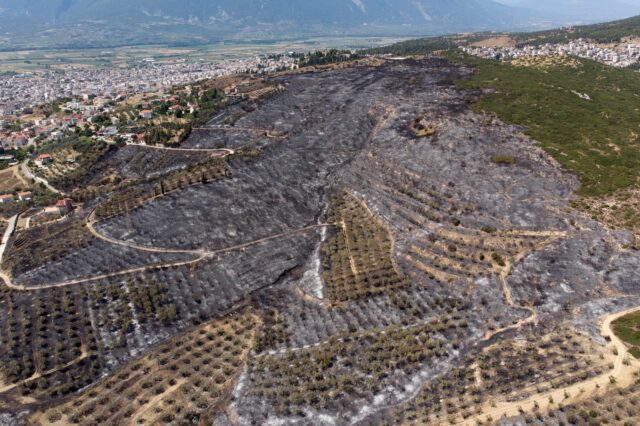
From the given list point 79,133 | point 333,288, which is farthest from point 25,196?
point 333,288

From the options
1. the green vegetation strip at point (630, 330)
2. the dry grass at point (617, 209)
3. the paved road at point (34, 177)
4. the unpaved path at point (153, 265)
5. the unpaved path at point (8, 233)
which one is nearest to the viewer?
the green vegetation strip at point (630, 330)

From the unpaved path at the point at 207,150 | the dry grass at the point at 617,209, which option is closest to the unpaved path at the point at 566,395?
the dry grass at the point at 617,209

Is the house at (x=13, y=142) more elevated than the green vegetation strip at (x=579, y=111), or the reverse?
the green vegetation strip at (x=579, y=111)

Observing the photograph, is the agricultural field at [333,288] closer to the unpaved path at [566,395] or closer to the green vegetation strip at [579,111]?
the unpaved path at [566,395]

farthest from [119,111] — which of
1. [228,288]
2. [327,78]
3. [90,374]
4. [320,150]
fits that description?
[90,374]

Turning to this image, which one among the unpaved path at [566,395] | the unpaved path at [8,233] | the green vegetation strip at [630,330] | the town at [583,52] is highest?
the town at [583,52]

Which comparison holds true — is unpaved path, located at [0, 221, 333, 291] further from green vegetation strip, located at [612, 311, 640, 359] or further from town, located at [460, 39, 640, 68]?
town, located at [460, 39, 640, 68]

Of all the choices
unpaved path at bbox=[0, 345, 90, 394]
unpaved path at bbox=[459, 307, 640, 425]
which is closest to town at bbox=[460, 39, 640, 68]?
unpaved path at bbox=[459, 307, 640, 425]
